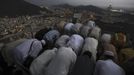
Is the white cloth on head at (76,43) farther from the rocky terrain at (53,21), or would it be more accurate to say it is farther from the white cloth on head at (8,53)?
the rocky terrain at (53,21)

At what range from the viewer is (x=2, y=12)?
2.35 meters

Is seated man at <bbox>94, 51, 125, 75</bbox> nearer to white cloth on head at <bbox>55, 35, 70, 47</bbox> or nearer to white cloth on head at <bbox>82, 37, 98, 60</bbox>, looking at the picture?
white cloth on head at <bbox>82, 37, 98, 60</bbox>

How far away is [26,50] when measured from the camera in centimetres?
170

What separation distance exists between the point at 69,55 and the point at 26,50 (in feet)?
1.21

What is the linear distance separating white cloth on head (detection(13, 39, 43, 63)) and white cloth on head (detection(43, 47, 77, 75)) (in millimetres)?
275

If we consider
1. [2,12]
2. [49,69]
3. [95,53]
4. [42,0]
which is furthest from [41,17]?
[49,69]

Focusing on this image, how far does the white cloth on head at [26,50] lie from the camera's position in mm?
1662

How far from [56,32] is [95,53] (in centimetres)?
51

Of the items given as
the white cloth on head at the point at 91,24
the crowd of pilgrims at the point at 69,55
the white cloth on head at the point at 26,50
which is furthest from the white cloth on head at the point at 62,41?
the white cloth on head at the point at 91,24

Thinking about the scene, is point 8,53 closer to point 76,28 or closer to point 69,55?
point 69,55

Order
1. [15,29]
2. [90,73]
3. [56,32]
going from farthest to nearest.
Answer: [15,29] → [56,32] → [90,73]

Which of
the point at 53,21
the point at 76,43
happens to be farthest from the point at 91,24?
the point at 76,43

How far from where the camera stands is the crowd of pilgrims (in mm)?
1403

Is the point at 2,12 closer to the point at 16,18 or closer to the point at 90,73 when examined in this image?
the point at 16,18
